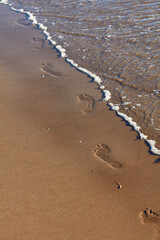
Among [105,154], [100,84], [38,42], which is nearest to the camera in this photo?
[105,154]

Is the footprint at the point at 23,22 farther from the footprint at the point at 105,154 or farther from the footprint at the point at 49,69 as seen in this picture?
the footprint at the point at 105,154

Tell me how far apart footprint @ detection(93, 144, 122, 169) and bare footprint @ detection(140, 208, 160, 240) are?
2.29 ft

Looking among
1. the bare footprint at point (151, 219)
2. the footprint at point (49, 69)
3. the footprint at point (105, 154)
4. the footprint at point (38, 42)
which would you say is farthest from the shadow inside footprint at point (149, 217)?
the footprint at point (38, 42)

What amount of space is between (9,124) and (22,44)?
335 centimetres

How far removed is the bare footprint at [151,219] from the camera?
2.85 meters

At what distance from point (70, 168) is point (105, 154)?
0.51 m

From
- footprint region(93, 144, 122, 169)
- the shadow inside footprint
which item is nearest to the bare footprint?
→ the shadow inside footprint

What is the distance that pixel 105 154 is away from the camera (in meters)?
3.73

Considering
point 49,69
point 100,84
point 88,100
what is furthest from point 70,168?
point 49,69

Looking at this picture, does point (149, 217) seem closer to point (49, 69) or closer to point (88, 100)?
point (88, 100)

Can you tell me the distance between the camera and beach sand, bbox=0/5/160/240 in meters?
2.88

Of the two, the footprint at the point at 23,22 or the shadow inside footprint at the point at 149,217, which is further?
the footprint at the point at 23,22

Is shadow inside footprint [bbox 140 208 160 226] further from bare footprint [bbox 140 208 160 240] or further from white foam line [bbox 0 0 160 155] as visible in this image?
white foam line [bbox 0 0 160 155]

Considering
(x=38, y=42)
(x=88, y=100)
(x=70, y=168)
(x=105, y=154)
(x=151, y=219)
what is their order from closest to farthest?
(x=151, y=219) < (x=70, y=168) < (x=105, y=154) < (x=88, y=100) < (x=38, y=42)
